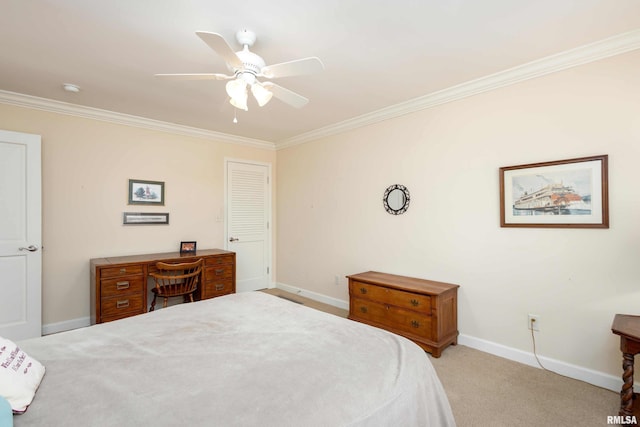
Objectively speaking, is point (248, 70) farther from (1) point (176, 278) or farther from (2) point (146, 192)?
(2) point (146, 192)

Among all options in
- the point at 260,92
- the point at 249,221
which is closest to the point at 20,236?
the point at 249,221

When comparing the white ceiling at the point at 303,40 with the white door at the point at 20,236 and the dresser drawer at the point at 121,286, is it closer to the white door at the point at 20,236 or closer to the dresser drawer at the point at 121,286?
the white door at the point at 20,236

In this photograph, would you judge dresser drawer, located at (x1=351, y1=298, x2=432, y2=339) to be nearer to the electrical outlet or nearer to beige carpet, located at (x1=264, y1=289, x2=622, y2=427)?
beige carpet, located at (x1=264, y1=289, x2=622, y2=427)

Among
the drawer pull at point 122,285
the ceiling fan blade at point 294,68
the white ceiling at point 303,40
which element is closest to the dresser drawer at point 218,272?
the drawer pull at point 122,285

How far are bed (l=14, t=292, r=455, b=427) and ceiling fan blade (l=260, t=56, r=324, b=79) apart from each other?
4.86ft

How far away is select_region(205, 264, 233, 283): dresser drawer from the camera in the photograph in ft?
12.4

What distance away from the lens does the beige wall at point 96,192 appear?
3289 mm

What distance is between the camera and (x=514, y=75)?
2602 mm

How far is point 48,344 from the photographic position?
4.83ft

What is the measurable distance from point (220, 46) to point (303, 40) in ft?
2.40

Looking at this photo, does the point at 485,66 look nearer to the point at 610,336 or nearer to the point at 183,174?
the point at 610,336

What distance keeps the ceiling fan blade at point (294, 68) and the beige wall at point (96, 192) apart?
275 cm

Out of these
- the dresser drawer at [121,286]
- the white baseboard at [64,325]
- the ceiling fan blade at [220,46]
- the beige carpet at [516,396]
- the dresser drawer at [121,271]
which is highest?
the ceiling fan blade at [220,46]

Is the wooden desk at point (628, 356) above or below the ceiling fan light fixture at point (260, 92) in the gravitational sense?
below
